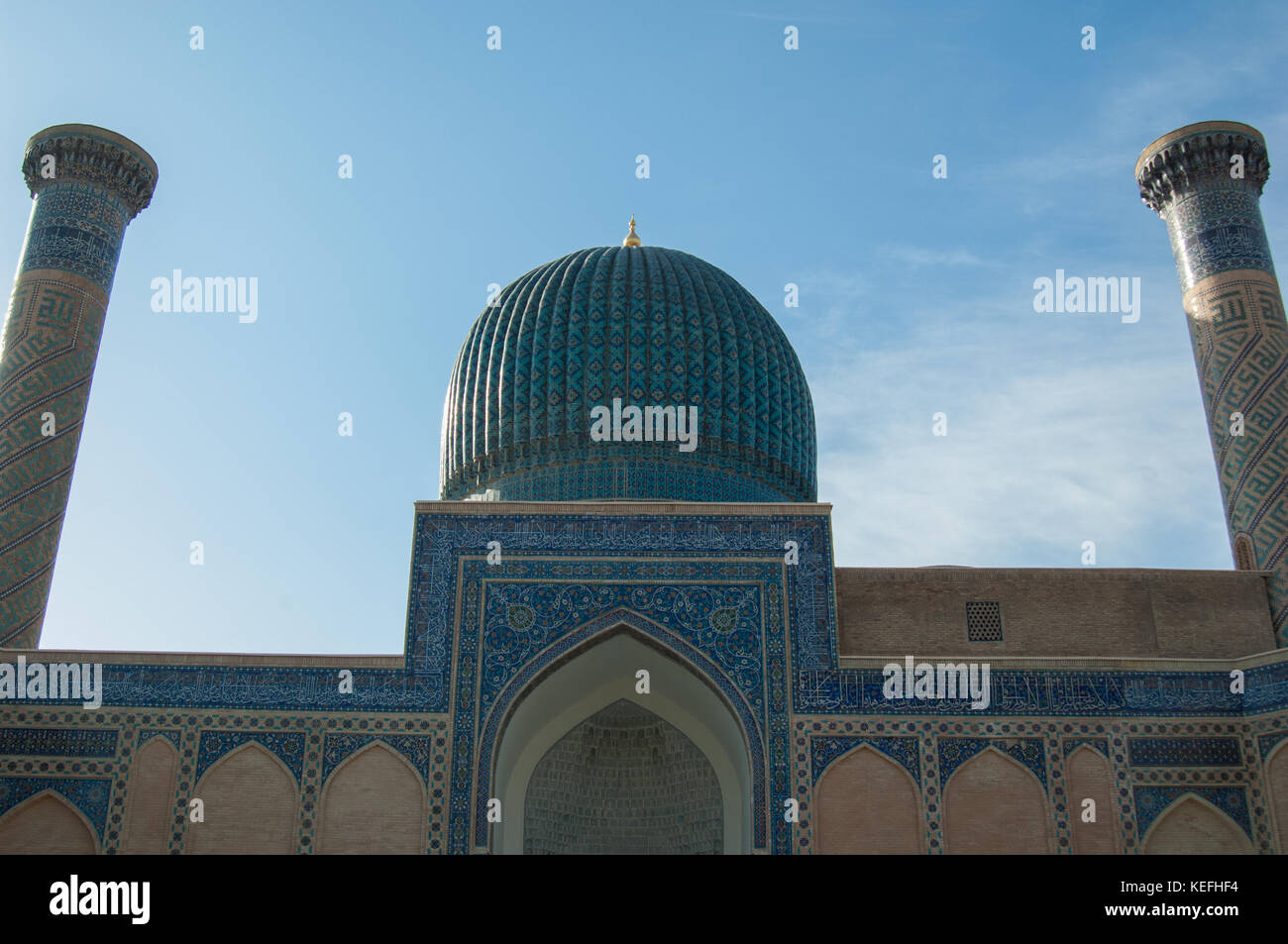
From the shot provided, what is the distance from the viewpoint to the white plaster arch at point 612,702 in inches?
287

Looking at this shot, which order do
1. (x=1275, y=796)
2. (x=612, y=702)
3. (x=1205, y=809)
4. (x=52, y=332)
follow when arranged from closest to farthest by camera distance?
(x=1275, y=796) < (x=1205, y=809) < (x=612, y=702) < (x=52, y=332)

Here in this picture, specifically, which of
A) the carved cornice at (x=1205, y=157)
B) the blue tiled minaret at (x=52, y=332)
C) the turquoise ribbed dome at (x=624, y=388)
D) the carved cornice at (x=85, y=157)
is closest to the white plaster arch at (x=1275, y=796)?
the turquoise ribbed dome at (x=624, y=388)

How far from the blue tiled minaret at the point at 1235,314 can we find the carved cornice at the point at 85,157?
7322 mm

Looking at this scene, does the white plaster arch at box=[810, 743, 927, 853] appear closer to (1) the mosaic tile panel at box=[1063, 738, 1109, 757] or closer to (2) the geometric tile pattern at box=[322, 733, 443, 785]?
(1) the mosaic tile panel at box=[1063, 738, 1109, 757]

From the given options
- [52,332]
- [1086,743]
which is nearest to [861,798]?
[1086,743]

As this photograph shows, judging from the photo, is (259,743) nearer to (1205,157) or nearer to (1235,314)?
(1235,314)

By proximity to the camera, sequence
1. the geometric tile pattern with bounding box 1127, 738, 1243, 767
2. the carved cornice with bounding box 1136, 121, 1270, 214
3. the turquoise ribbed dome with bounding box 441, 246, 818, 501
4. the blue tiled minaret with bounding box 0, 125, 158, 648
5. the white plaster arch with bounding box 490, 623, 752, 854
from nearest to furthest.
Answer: the geometric tile pattern with bounding box 1127, 738, 1243, 767, the white plaster arch with bounding box 490, 623, 752, 854, the blue tiled minaret with bounding box 0, 125, 158, 648, the turquoise ribbed dome with bounding box 441, 246, 818, 501, the carved cornice with bounding box 1136, 121, 1270, 214

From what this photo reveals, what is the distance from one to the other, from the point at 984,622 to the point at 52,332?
20.8ft

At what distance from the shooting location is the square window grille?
25.7 ft

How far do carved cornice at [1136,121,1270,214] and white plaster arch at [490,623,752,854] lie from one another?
5078 mm

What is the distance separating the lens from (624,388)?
29.5 ft

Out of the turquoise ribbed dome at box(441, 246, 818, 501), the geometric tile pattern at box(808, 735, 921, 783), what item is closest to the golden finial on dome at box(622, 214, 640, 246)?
→ the turquoise ribbed dome at box(441, 246, 818, 501)

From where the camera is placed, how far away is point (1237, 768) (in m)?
6.91
